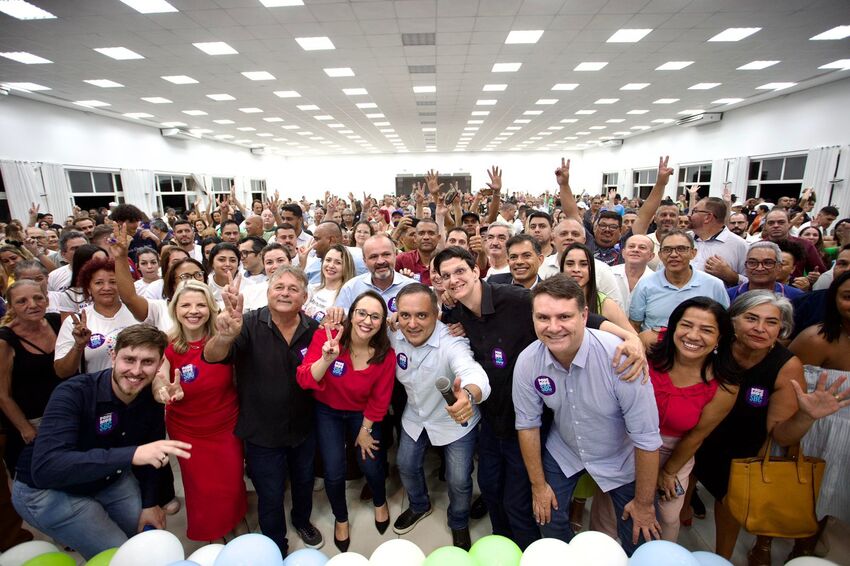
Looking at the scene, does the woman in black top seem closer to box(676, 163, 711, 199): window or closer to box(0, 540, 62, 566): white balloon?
box(0, 540, 62, 566): white balloon

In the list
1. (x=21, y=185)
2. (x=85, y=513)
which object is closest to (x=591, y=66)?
(x=85, y=513)

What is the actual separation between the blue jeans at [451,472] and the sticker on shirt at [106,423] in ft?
4.74

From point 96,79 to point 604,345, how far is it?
34.8 feet

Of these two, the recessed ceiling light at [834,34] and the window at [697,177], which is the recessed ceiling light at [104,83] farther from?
the window at [697,177]

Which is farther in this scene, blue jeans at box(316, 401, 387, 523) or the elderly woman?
blue jeans at box(316, 401, 387, 523)

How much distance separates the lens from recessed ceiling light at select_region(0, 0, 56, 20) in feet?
15.0

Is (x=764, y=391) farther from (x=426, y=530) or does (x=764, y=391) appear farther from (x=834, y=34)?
(x=834, y=34)

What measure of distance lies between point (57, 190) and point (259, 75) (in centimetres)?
665

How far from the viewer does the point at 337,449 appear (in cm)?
219

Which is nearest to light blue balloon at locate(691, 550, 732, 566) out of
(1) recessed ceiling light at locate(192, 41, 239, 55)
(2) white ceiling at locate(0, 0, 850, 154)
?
(2) white ceiling at locate(0, 0, 850, 154)

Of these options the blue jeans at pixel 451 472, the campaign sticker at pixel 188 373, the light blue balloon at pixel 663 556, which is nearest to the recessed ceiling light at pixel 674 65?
the blue jeans at pixel 451 472

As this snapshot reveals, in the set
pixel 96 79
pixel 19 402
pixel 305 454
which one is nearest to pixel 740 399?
pixel 305 454

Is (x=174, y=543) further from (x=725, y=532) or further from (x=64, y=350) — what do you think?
(x=725, y=532)

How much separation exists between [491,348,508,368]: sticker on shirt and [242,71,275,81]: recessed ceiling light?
26.3 feet
